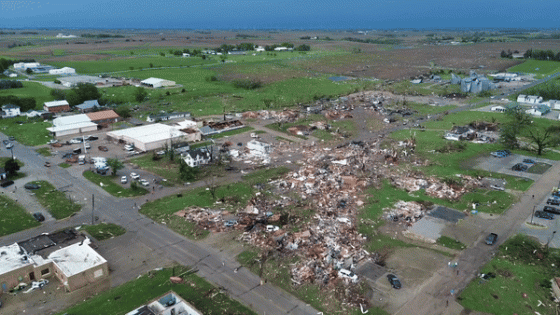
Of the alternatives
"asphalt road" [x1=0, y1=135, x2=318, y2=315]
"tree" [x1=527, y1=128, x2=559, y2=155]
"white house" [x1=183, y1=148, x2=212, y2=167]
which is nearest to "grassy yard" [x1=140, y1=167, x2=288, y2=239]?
"asphalt road" [x1=0, y1=135, x2=318, y2=315]

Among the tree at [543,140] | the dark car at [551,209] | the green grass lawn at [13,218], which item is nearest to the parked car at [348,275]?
the dark car at [551,209]

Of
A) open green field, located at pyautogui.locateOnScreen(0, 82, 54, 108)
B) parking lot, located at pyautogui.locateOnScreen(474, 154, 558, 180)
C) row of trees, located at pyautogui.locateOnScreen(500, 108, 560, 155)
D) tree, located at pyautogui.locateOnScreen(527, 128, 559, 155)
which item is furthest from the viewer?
open green field, located at pyautogui.locateOnScreen(0, 82, 54, 108)

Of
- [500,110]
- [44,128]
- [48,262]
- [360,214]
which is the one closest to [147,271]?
[48,262]

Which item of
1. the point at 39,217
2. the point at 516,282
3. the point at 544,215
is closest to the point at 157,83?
the point at 39,217

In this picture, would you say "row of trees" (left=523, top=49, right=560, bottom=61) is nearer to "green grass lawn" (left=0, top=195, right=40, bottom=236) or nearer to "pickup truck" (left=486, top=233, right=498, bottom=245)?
"pickup truck" (left=486, top=233, right=498, bottom=245)

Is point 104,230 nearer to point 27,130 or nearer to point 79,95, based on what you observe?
point 27,130

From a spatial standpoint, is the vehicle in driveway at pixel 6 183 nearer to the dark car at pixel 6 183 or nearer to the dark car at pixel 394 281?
the dark car at pixel 6 183
